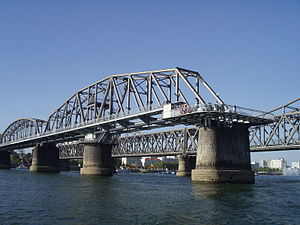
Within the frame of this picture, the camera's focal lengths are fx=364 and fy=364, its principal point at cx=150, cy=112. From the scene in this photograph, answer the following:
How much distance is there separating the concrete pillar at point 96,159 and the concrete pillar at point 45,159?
39940 mm

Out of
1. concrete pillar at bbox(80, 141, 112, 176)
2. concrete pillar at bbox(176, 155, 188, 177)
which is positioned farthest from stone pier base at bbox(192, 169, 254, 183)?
concrete pillar at bbox(176, 155, 188, 177)

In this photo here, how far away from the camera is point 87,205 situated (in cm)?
3438

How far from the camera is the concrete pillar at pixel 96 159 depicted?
9462 cm

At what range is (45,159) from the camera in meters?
133

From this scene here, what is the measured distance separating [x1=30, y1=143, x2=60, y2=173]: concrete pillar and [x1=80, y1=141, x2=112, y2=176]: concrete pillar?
39.9 metres

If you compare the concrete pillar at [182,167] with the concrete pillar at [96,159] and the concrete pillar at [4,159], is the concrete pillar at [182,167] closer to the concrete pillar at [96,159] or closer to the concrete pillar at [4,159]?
the concrete pillar at [96,159]

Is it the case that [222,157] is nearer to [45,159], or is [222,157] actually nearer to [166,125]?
[166,125]

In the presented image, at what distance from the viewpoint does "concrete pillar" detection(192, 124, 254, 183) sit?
62781 millimetres

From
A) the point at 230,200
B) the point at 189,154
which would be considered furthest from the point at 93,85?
the point at 230,200

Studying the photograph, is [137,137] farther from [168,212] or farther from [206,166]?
[168,212]

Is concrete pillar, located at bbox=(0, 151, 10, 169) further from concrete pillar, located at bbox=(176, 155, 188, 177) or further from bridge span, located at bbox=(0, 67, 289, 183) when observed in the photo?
concrete pillar, located at bbox=(176, 155, 188, 177)

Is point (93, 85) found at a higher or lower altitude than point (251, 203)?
higher

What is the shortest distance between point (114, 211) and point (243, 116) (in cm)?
3876

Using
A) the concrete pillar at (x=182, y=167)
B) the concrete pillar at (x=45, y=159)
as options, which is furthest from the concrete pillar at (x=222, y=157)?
the concrete pillar at (x=45, y=159)
